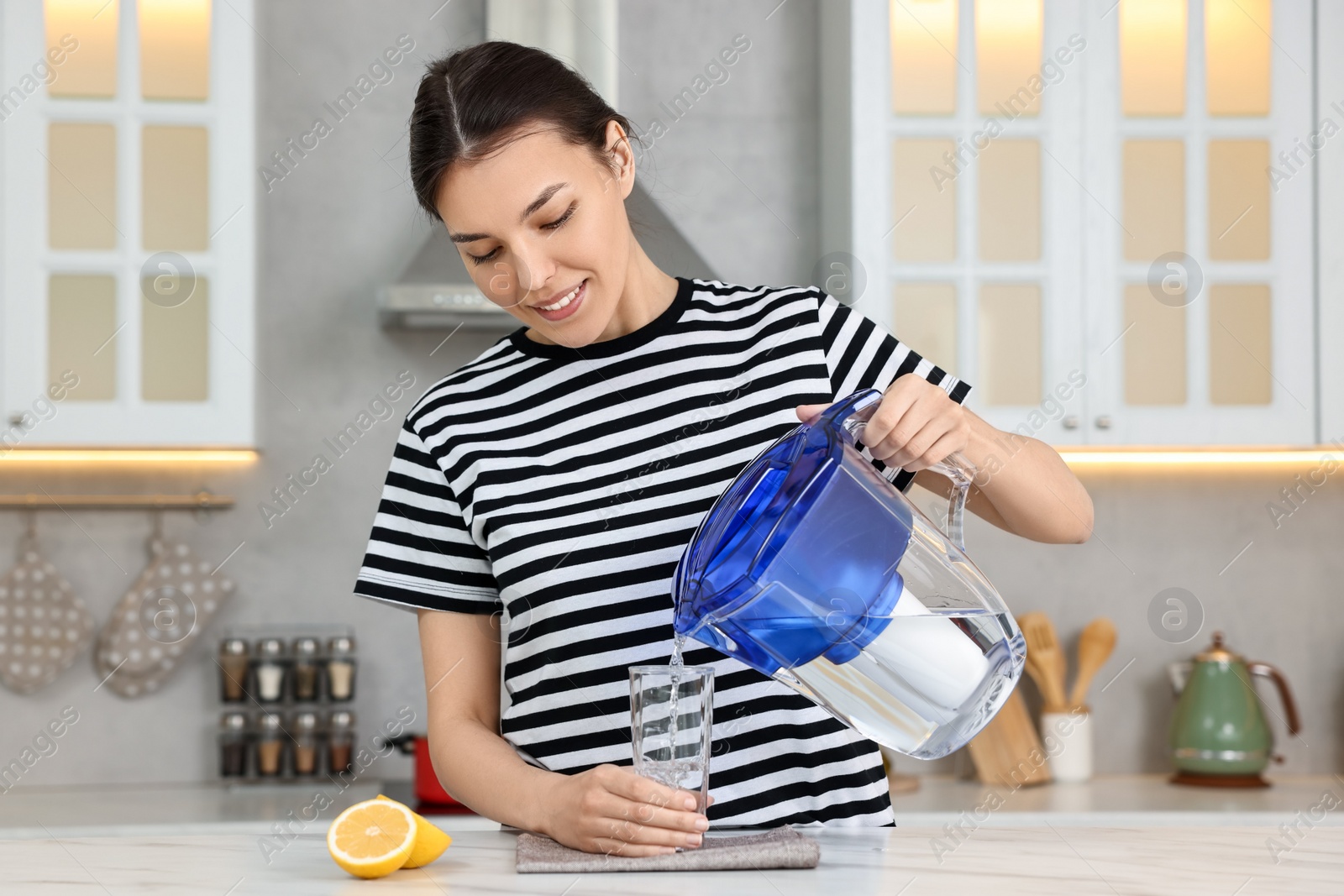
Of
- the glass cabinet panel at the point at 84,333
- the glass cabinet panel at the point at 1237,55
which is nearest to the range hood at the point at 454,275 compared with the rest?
the glass cabinet panel at the point at 84,333

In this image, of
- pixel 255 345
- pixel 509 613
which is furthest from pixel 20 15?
pixel 509 613

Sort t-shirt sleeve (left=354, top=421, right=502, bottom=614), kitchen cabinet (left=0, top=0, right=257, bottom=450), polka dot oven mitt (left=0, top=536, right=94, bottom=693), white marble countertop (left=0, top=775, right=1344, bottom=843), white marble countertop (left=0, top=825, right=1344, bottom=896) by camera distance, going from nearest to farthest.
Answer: white marble countertop (left=0, top=825, right=1344, bottom=896) → t-shirt sleeve (left=354, top=421, right=502, bottom=614) → white marble countertop (left=0, top=775, right=1344, bottom=843) → kitchen cabinet (left=0, top=0, right=257, bottom=450) → polka dot oven mitt (left=0, top=536, right=94, bottom=693)

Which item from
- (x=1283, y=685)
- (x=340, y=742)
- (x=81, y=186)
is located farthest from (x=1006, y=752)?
(x=81, y=186)

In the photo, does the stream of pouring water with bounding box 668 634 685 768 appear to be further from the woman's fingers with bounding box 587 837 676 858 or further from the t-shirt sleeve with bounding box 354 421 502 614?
the t-shirt sleeve with bounding box 354 421 502 614

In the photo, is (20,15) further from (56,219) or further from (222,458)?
(222,458)

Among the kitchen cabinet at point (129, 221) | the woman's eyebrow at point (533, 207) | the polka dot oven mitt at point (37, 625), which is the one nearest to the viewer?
the woman's eyebrow at point (533, 207)

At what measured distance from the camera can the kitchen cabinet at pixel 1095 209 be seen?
2205mm

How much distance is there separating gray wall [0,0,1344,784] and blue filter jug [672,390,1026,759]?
67.1 inches

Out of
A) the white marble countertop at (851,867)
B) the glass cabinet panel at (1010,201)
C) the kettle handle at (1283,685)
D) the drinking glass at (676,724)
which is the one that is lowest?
the kettle handle at (1283,685)

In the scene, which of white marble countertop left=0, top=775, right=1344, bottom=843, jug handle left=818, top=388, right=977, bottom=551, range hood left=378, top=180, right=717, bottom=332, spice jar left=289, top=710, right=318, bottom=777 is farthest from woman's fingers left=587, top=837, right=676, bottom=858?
spice jar left=289, top=710, right=318, bottom=777

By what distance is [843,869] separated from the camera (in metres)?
0.75

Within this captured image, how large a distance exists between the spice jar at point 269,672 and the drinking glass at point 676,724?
166 cm

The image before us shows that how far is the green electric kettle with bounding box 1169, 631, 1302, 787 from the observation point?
2.26 metres

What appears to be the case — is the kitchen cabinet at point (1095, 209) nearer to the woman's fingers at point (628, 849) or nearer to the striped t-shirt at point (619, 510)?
the striped t-shirt at point (619, 510)
